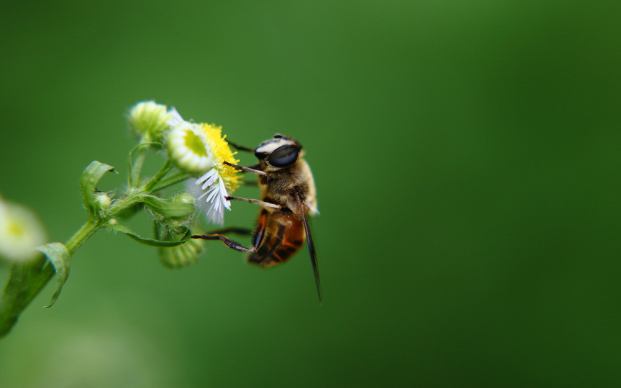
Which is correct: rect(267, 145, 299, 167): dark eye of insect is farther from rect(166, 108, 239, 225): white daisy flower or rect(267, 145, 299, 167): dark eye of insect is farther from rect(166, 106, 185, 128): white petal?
rect(166, 106, 185, 128): white petal

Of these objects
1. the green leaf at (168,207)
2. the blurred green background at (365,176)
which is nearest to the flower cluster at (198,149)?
the green leaf at (168,207)

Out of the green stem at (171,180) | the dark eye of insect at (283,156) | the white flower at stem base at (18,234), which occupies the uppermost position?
the dark eye of insect at (283,156)

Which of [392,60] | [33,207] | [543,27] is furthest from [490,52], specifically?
[33,207]

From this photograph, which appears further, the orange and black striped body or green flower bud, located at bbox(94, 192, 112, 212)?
the orange and black striped body

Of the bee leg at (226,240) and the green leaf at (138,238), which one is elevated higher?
the green leaf at (138,238)

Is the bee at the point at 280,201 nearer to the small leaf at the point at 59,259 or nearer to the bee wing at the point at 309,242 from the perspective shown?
the bee wing at the point at 309,242

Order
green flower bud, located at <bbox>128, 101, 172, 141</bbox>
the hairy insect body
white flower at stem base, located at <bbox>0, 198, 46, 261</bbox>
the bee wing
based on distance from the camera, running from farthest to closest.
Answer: the hairy insect body → the bee wing → green flower bud, located at <bbox>128, 101, 172, 141</bbox> → white flower at stem base, located at <bbox>0, 198, 46, 261</bbox>

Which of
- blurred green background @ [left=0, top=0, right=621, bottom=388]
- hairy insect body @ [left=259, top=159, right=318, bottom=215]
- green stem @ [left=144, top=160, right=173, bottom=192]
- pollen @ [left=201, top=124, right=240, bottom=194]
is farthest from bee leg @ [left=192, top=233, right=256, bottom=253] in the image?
blurred green background @ [left=0, top=0, right=621, bottom=388]
